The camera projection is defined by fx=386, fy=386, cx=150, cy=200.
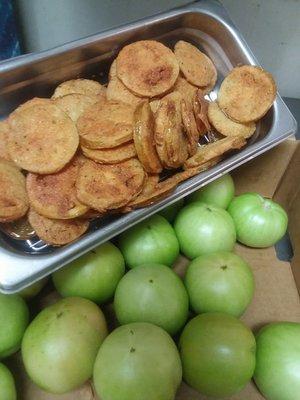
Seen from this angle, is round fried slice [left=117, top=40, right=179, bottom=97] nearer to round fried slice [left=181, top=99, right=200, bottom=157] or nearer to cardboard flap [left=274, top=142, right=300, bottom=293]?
round fried slice [left=181, top=99, right=200, bottom=157]

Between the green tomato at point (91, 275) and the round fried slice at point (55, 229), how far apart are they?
7 centimetres

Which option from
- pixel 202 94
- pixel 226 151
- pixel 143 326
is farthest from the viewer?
pixel 202 94

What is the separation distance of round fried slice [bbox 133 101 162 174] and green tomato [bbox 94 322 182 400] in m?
0.28

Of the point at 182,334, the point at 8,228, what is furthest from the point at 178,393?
the point at 8,228

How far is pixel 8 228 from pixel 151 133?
0.30 metres

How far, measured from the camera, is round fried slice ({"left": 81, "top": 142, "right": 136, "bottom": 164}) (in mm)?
679

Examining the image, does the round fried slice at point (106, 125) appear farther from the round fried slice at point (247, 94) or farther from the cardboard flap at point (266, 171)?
the cardboard flap at point (266, 171)

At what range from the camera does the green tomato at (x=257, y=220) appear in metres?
0.86

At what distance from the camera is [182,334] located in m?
0.68

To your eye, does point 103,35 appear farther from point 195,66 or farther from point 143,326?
point 143,326

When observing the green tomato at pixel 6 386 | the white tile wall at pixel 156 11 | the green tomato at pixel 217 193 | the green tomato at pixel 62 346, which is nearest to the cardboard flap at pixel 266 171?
the green tomato at pixel 217 193

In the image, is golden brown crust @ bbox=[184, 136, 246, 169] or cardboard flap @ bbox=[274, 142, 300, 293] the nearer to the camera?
golden brown crust @ bbox=[184, 136, 246, 169]

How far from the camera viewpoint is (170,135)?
0.67m

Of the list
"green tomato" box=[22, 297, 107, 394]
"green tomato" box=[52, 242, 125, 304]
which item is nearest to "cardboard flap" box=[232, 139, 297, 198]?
"green tomato" box=[52, 242, 125, 304]
